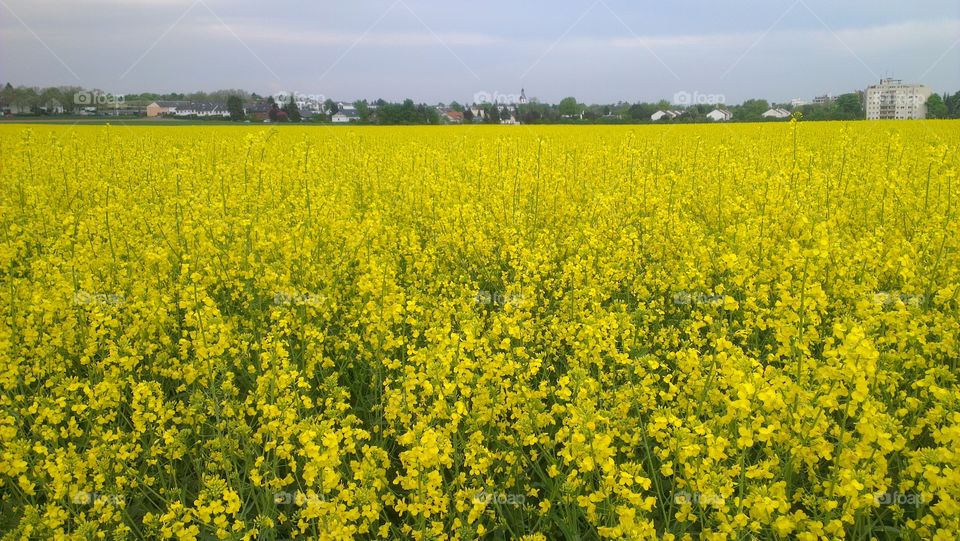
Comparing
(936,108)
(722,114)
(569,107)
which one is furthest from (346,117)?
(936,108)

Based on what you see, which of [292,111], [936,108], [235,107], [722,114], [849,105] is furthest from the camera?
[936,108]

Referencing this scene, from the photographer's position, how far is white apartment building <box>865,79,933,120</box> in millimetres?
22234

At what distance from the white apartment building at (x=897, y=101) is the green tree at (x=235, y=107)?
24.0m

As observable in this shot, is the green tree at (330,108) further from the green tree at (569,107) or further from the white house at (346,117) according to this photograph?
the green tree at (569,107)

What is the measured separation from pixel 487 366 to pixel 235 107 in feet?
84.2

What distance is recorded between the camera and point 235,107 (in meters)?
25.0

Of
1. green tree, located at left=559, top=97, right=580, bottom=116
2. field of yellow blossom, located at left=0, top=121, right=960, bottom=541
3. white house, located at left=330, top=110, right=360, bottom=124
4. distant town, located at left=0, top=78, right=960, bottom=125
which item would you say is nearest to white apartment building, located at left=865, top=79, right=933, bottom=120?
distant town, located at left=0, top=78, right=960, bottom=125

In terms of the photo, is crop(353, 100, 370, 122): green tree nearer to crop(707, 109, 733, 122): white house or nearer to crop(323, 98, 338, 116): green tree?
crop(323, 98, 338, 116): green tree

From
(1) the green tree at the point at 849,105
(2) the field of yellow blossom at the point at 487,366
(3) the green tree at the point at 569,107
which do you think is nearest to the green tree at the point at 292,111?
(3) the green tree at the point at 569,107

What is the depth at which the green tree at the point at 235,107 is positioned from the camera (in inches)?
925

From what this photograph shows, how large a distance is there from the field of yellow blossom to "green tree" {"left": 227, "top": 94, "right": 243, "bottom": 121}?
1706 cm

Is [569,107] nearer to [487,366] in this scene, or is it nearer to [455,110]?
[455,110]

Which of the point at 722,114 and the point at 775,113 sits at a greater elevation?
the point at 775,113

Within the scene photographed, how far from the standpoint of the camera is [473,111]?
85.7 feet
